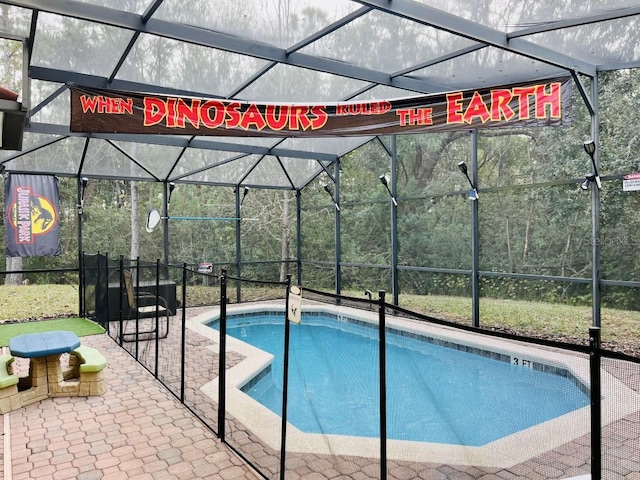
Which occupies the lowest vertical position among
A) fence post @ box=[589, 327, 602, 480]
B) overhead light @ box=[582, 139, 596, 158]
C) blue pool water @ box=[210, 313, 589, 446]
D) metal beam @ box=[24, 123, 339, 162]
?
blue pool water @ box=[210, 313, 589, 446]

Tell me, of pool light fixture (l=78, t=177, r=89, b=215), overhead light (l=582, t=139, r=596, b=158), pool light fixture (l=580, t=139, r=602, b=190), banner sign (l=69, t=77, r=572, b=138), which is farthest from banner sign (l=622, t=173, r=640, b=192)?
pool light fixture (l=78, t=177, r=89, b=215)

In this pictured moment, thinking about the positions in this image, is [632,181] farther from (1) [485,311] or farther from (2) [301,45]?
(1) [485,311]

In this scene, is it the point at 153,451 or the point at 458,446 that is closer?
the point at 458,446

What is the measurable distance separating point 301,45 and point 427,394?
374 centimetres

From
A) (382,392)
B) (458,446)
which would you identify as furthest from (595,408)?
(458,446)

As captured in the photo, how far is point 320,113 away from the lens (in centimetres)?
528

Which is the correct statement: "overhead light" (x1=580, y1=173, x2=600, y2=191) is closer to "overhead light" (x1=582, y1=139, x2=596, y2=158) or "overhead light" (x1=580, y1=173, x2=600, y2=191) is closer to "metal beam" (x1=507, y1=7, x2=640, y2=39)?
"overhead light" (x1=582, y1=139, x2=596, y2=158)

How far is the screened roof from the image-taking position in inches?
163

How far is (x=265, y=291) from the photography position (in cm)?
1230

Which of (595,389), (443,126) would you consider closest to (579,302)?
(443,126)

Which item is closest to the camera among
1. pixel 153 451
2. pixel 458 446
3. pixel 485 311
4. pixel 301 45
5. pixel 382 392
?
pixel 382 392

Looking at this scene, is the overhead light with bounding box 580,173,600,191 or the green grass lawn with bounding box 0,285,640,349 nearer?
the overhead light with bounding box 580,173,600,191

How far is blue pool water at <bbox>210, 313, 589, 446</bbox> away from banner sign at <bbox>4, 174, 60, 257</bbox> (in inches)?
245

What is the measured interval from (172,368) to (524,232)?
7.22m
